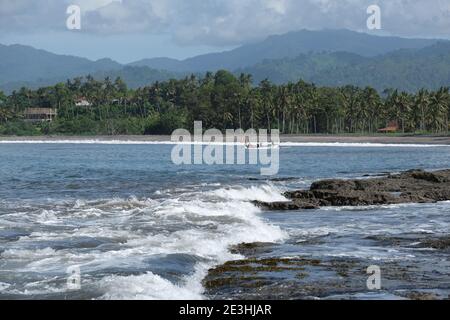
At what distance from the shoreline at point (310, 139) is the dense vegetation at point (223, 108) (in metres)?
4.78

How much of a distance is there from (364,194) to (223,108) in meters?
117

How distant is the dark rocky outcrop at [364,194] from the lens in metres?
27.0

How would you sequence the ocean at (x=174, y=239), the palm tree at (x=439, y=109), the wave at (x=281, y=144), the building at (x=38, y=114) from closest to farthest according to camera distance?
the ocean at (x=174, y=239) < the wave at (x=281, y=144) < the palm tree at (x=439, y=109) < the building at (x=38, y=114)

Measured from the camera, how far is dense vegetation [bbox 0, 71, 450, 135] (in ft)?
442

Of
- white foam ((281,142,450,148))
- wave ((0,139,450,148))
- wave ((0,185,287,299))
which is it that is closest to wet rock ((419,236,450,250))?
wave ((0,185,287,299))

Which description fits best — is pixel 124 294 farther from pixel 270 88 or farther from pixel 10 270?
pixel 270 88

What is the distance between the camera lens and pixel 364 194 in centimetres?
2820

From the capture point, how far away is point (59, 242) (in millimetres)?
17359

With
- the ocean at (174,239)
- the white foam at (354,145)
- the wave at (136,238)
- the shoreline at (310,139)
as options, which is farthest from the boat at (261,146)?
the wave at (136,238)

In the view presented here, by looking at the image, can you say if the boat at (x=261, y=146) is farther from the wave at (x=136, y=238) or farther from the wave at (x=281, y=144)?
the wave at (x=136, y=238)

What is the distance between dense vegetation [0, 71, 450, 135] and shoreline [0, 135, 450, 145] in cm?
478

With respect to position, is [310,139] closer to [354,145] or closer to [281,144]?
[281,144]
